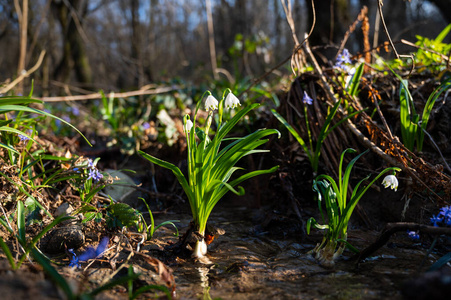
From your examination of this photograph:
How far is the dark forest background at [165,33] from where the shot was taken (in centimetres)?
436

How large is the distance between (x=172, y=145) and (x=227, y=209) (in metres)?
0.99

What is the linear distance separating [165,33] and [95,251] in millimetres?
12675

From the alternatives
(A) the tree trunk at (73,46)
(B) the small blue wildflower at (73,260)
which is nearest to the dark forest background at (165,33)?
(A) the tree trunk at (73,46)

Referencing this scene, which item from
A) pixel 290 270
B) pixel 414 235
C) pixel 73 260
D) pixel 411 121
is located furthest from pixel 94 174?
pixel 411 121

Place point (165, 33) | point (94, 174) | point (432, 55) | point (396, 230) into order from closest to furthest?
point (396, 230)
point (94, 174)
point (432, 55)
point (165, 33)

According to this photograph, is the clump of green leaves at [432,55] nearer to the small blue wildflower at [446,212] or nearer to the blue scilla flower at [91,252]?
the small blue wildflower at [446,212]

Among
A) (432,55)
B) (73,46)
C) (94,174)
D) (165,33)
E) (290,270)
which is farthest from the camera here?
(165,33)

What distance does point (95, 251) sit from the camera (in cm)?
170

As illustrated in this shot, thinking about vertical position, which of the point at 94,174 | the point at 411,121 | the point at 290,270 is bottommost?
the point at 290,270

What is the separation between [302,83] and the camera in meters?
2.69

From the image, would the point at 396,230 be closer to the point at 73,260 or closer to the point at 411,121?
the point at 411,121

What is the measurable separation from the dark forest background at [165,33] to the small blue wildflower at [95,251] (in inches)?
83.6

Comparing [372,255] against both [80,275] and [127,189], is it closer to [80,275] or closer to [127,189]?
[80,275]

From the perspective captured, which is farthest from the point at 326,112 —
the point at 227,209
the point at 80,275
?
the point at 80,275
